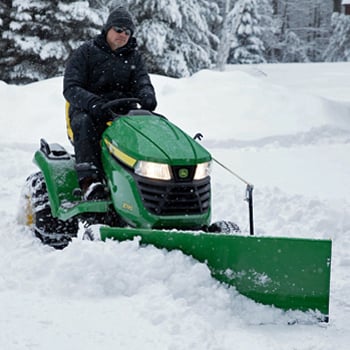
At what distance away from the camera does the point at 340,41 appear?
4016cm

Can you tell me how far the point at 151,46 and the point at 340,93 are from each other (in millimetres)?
5698

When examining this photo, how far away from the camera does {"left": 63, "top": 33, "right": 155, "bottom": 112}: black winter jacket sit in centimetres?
544

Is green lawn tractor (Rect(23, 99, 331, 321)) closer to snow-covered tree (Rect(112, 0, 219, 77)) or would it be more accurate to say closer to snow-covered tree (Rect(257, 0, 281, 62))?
snow-covered tree (Rect(112, 0, 219, 77))

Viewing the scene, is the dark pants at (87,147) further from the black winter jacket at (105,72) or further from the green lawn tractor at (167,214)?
the black winter jacket at (105,72)

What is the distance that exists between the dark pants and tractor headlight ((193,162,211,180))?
89 cm

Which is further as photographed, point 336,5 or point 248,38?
point 336,5

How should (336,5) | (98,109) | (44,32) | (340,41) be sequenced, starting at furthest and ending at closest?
1. (336,5)
2. (340,41)
3. (44,32)
4. (98,109)

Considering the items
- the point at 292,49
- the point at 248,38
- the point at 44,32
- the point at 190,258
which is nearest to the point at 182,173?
the point at 190,258

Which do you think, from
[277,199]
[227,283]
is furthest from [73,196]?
[277,199]

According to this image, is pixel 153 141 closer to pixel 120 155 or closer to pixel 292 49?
pixel 120 155

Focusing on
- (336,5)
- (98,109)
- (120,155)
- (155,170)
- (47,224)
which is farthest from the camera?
(336,5)

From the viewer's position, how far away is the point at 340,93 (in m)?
19.0

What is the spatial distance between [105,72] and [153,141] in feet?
4.11

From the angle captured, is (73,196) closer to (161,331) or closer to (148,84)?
(148,84)
